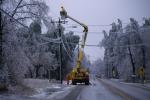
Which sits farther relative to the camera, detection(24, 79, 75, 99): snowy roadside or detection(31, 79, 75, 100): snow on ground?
detection(24, 79, 75, 99): snowy roadside

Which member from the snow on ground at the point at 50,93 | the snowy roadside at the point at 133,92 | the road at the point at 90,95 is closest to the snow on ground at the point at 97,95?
the road at the point at 90,95

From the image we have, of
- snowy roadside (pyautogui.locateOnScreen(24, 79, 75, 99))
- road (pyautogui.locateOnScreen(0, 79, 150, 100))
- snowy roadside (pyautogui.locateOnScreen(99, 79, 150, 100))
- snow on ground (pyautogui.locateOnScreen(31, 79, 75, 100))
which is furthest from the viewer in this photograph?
snowy roadside (pyautogui.locateOnScreen(24, 79, 75, 99))

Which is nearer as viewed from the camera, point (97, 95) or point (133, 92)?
point (97, 95)

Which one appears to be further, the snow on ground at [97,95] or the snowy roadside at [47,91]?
the snowy roadside at [47,91]

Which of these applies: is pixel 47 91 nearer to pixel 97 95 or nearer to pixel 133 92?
pixel 97 95

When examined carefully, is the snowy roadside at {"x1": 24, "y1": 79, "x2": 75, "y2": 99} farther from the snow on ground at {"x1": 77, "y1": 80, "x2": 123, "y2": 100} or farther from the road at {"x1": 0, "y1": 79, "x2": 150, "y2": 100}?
the snow on ground at {"x1": 77, "y1": 80, "x2": 123, "y2": 100}

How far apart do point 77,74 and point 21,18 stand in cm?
2171

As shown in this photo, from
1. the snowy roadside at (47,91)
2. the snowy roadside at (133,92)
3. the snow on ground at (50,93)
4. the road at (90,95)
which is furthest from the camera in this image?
the snowy roadside at (47,91)

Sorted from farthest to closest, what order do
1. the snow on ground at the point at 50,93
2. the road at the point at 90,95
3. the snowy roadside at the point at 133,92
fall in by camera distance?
the snow on ground at the point at 50,93
the snowy roadside at the point at 133,92
the road at the point at 90,95

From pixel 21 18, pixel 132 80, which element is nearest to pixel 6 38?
pixel 21 18

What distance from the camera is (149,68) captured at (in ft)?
268

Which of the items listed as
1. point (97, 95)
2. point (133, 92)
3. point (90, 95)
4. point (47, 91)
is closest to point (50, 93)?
point (47, 91)

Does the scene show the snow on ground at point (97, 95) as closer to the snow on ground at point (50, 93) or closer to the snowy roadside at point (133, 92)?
the snowy roadside at point (133, 92)

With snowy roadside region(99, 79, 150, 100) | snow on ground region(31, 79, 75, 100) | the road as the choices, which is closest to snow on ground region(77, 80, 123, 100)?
the road
